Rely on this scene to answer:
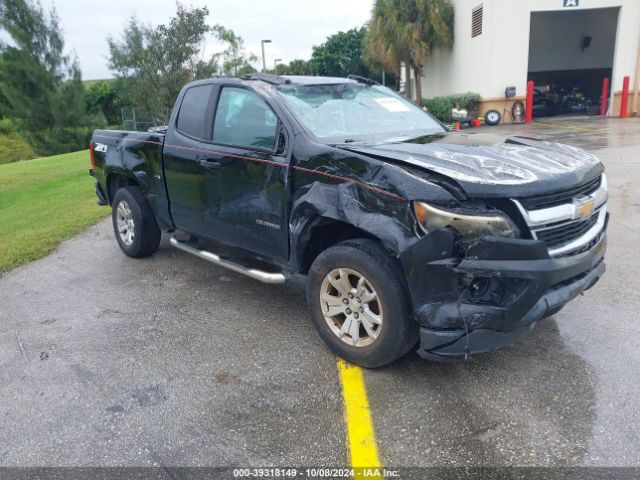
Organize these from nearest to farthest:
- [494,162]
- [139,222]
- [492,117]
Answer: [494,162], [139,222], [492,117]

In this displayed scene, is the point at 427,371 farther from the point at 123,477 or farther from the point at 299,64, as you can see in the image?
the point at 299,64

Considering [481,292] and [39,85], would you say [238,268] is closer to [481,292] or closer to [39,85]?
[481,292]

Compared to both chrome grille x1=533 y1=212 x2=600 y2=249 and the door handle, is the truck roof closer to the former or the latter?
the door handle

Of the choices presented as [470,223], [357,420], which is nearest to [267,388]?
[357,420]

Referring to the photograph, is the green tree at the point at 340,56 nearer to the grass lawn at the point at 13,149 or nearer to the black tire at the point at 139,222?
the grass lawn at the point at 13,149

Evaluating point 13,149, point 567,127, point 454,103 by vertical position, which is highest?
point 454,103

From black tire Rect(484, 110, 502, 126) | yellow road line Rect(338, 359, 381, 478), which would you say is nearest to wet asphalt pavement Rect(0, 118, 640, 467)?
yellow road line Rect(338, 359, 381, 478)

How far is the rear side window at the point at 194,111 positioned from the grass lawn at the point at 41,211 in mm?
2784

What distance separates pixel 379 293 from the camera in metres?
3.22

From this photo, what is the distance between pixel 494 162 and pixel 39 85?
42.1 meters

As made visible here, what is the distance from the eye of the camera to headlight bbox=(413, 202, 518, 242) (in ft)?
9.53

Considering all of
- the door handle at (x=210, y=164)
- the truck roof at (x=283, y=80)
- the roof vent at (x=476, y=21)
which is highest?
the roof vent at (x=476, y=21)

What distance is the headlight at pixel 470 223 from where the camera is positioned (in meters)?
2.91

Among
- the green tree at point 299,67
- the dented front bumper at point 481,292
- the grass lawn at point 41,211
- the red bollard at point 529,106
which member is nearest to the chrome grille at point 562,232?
the dented front bumper at point 481,292
